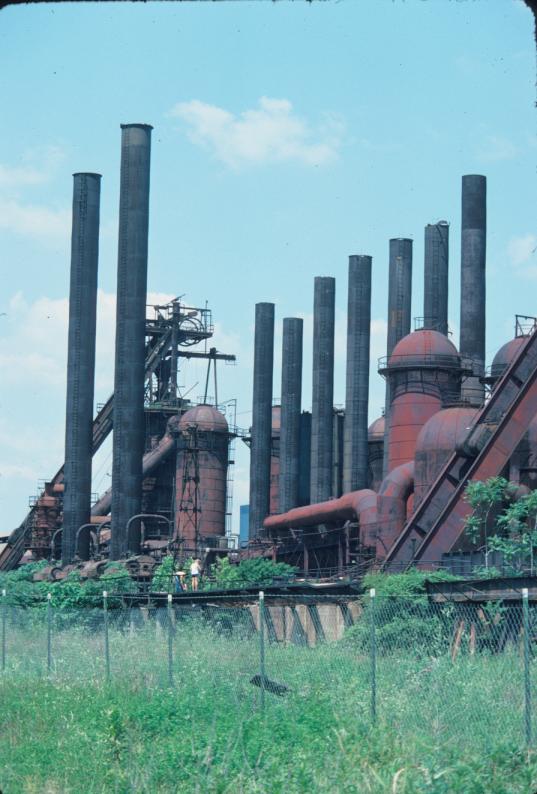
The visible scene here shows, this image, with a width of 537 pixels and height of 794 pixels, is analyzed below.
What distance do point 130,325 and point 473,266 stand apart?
13483 millimetres

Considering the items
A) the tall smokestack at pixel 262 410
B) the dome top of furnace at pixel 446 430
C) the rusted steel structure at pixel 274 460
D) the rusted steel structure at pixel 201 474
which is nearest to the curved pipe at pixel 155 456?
the rusted steel structure at pixel 201 474

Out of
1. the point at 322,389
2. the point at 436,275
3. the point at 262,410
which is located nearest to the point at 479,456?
the point at 436,275

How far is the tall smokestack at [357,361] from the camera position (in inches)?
2235

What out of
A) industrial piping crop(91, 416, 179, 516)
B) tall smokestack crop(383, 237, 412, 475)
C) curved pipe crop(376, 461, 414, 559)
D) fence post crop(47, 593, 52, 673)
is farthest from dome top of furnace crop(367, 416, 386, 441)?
fence post crop(47, 593, 52, 673)

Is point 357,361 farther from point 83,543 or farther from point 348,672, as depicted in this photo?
point 348,672

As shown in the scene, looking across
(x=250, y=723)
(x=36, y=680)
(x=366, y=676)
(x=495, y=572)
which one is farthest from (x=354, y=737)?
(x=495, y=572)

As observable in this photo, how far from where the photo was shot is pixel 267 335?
6159 centimetres

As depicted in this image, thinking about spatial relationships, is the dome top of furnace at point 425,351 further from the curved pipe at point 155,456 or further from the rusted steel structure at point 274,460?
the rusted steel structure at point 274,460

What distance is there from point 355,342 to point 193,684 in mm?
44580

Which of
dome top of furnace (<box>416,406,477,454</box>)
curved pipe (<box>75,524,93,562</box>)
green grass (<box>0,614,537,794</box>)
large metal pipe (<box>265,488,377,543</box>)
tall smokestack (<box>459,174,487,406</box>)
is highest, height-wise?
tall smokestack (<box>459,174,487,406</box>)

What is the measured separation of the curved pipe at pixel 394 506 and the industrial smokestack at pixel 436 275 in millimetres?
17976

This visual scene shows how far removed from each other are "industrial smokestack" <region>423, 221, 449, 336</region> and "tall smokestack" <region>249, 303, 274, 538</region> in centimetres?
973

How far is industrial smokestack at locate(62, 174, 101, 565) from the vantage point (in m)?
49.6

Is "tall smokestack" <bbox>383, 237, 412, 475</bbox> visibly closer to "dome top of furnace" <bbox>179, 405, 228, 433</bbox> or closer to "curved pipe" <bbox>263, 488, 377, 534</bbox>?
"dome top of furnace" <bbox>179, 405, 228, 433</bbox>
